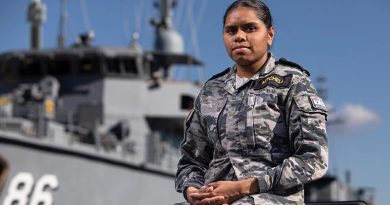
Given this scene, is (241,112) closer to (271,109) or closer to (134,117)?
(271,109)

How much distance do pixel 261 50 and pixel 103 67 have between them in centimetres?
1518

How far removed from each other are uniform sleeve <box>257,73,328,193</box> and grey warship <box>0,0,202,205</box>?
10633mm

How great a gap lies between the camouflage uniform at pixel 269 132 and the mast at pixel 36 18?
17976 millimetres

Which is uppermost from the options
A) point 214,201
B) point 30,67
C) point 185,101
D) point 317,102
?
point 317,102

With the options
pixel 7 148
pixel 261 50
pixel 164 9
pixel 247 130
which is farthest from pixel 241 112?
pixel 164 9

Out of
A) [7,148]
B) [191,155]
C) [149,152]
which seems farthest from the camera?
[149,152]

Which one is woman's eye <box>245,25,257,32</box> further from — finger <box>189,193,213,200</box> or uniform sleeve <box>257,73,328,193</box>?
finger <box>189,193,213,200</box>

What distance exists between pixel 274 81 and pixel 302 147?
0.18 metres

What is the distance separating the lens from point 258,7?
6.61 ft

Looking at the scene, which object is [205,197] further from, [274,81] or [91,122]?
[91,122]

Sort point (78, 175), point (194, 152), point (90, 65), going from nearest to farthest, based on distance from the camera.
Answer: point (194, 152) → point (78, 175) → point (90, 65)

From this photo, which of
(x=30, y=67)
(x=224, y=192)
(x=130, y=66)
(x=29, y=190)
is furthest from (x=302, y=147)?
(x=30, y=67)

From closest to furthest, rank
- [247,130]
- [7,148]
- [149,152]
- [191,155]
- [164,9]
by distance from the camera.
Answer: [247,130] → [191,155] → [7,148] → [149,152] → [164,9]

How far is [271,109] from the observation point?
196 cm
